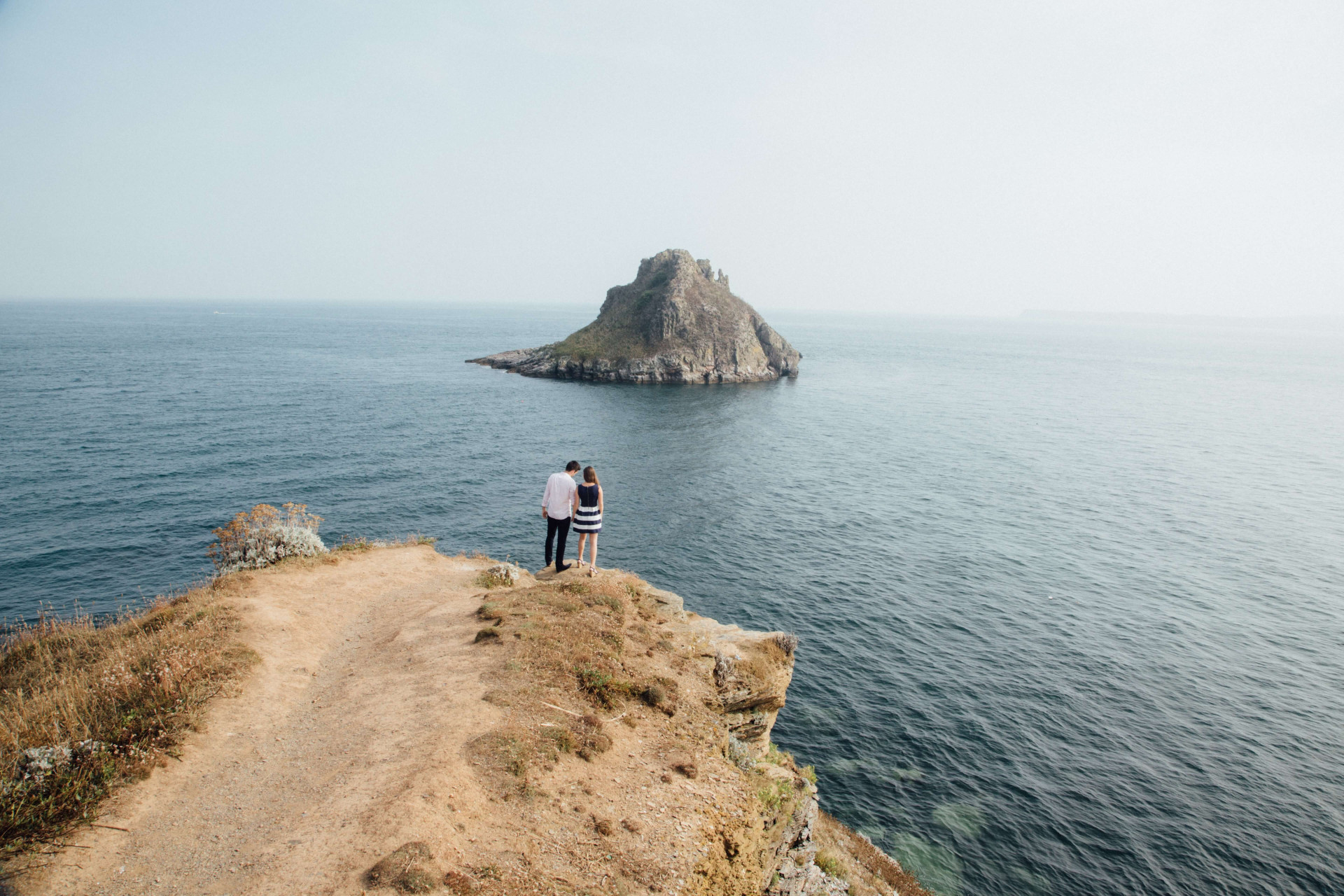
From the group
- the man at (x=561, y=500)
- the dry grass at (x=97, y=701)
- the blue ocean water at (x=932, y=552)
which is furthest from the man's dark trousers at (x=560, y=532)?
the blue ocean water at (x=932, y=552)

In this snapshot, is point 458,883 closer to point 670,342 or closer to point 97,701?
point 97,701

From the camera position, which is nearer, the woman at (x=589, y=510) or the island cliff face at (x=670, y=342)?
the woman at (x=589, y=510)

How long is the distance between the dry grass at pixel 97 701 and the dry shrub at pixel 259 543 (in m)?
4.14

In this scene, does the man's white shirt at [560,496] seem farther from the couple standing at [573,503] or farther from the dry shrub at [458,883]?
the dry shrub at [458,883]

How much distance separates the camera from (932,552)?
4388cm

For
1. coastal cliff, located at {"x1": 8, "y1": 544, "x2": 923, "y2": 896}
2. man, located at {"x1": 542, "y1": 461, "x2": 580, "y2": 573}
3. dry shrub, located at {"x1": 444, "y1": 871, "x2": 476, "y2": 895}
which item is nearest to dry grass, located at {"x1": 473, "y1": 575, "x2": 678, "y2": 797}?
coastal cliff, located at {"x1": 8, "y1": 544, "x2": 923, "y2": 896}

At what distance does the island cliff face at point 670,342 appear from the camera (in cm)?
11794

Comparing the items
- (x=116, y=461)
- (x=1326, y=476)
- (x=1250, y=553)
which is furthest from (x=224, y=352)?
(x=1326, y=476)

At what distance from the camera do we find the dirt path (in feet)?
29.0

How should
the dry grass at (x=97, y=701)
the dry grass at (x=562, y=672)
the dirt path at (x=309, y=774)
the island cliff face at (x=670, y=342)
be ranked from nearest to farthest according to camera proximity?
1. the dirt path at (x=309, y=774)
2. the dry grass at (x=97, y=701)
3. the dry grass at (x=562, y=672)
4. the island cliff face at (x=670, y=342)

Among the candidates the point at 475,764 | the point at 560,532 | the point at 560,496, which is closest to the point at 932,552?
the point at 560,532

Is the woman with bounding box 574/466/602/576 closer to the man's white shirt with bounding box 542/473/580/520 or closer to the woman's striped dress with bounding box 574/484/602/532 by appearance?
the woman's striped dress with bounding box 574/484/602/532

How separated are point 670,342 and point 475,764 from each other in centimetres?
11339

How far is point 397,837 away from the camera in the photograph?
936cm
